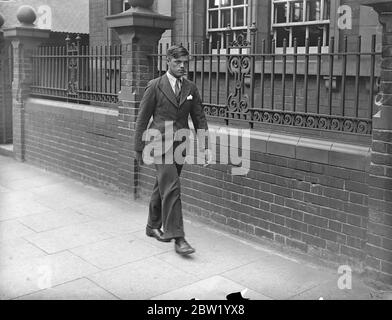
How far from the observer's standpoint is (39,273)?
5254mm

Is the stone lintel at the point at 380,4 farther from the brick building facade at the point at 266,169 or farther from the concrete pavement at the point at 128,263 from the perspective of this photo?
the concrete pavement at the point at 128,263

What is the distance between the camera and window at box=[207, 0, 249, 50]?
1028 centimetres

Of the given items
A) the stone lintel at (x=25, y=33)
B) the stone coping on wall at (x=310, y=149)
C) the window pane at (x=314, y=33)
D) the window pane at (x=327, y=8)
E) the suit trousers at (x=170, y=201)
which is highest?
the window pane at (x=327, y=8)

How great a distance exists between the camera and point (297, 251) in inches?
226

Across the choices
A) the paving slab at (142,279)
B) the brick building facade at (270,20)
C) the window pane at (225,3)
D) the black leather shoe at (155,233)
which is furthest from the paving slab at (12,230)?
the window pane at (225,3)

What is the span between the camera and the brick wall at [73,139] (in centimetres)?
875

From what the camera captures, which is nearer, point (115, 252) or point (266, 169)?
point (115, 252)

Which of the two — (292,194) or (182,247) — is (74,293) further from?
(292,194)

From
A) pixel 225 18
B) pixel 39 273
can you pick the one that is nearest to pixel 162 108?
pixel 39 273

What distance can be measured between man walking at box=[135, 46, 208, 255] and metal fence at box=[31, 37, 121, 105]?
289 cm

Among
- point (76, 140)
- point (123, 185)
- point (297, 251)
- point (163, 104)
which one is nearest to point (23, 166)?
point (76, 140)

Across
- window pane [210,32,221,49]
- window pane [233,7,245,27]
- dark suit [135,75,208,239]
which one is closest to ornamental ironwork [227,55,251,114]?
dark suit [135,75,208,239]

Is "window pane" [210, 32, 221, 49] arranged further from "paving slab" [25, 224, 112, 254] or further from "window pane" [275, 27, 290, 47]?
"paving slab" [25, 224, 112, 254]

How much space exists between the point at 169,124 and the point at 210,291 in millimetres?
1865
